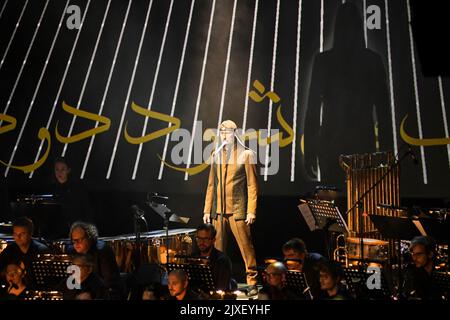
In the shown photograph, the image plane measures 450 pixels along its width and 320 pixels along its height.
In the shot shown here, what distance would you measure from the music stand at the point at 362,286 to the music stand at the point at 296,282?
323mm

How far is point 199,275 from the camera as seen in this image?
5.62 m

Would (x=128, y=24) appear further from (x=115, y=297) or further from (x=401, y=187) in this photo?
(x=115, y=297)

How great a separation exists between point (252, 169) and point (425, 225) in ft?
7.67

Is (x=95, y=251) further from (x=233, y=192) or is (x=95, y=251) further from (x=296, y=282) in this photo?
(x=233, y=192)

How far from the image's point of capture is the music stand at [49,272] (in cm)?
570

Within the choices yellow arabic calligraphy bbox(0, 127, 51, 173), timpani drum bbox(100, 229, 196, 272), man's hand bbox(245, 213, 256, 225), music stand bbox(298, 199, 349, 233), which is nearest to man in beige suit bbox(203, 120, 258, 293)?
man's hand bbox(245, 213, 256, 225)

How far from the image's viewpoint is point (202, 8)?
959 cm

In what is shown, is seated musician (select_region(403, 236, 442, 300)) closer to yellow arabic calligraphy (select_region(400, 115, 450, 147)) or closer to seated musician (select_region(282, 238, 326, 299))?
seated musician (select_region(282, 238, 326, 299))

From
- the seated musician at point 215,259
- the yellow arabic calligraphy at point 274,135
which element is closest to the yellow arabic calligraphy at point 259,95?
the yellow arabic calligraphy at point 274,135

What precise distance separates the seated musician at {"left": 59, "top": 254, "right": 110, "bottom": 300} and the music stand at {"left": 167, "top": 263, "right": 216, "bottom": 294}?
2.09 feet

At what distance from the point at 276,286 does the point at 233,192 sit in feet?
8.60

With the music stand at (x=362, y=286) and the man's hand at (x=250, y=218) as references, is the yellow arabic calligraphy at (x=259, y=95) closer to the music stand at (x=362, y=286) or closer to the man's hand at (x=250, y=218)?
the man's hand at (x=250, y=218)
